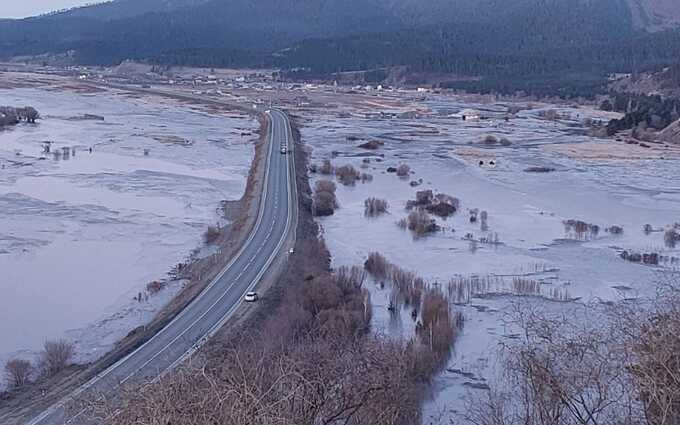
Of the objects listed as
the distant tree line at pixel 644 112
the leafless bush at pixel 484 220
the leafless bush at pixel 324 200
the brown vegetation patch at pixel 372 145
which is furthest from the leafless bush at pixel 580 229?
the distant tree line at pixel 644 112

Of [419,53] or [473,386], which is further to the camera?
[419,53]

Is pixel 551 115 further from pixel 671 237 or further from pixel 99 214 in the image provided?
pixel 99 214

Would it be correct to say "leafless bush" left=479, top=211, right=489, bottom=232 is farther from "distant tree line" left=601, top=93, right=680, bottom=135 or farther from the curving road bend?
"distant tree line" left=601, top=93, right=680, bottom=135

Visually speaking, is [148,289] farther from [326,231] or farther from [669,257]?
[669,257]

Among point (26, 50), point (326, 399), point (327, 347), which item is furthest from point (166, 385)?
point (26, 50)

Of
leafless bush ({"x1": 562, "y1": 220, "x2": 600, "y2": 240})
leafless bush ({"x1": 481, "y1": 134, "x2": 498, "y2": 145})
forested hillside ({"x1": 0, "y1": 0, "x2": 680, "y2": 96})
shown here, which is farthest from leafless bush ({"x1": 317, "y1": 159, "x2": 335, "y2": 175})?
forested hillside ({"x1": 0, "y1": 0, "x2": 680, "y2": 96})

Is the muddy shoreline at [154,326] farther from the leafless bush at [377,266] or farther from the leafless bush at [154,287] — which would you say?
the leafless bush at [377,266]
